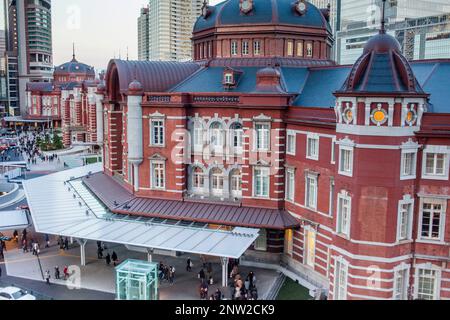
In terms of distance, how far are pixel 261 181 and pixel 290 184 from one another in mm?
2234

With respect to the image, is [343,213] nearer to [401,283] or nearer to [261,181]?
[401,283]

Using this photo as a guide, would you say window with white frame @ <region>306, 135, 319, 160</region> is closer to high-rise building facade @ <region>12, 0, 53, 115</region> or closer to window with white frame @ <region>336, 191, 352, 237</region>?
window with white frame @ <region>336, 191, 352, 237</region>

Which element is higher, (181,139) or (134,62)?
(134,62)

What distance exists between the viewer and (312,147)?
30.1m

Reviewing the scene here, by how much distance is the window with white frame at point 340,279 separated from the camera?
24.5 meters

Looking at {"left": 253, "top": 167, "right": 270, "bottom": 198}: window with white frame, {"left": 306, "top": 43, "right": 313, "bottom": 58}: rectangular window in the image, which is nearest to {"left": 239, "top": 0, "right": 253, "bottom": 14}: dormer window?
{"left": 306, "top": 43, "right": 313, "bottom": 58}: rectangular window

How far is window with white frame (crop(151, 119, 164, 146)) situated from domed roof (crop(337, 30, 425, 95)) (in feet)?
54.3

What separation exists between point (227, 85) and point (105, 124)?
57.7 feet

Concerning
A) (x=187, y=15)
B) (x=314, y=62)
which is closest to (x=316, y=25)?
(x=314, y=62)

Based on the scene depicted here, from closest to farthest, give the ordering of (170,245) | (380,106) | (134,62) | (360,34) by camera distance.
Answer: (380,106) → (170,245) → (134,62) → (360,34)

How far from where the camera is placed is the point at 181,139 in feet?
117

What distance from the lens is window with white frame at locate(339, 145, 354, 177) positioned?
949 inches

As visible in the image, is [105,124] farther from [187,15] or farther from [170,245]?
[187,15]

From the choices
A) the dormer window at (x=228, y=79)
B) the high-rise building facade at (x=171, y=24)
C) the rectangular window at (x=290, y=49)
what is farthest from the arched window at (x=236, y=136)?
the high-rise building facade at (x=171, y=24)
